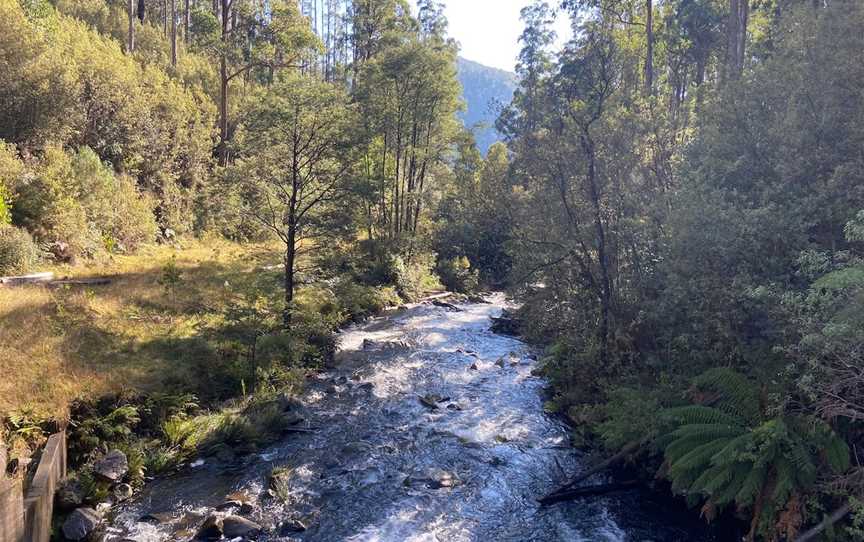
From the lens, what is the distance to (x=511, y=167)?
1538 cm

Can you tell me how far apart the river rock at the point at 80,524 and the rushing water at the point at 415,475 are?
395 mm

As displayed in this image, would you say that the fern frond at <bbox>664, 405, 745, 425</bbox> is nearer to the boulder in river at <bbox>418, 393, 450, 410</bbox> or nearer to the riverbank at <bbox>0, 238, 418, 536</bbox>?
the boulder in river at <bbox>418, 393, 450, 410</bbox>

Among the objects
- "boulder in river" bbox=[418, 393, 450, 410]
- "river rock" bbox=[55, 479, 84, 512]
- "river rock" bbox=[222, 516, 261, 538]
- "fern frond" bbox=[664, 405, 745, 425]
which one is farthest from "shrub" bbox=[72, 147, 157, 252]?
"fern frond" bbox=[664, 405, 745, 425]

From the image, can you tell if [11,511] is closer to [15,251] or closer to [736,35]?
[15,251]

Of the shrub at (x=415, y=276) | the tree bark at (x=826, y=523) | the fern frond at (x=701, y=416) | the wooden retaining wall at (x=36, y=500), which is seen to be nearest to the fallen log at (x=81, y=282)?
the wooden retaining wall at (x=36, y=500)

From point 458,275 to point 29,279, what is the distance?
2151cm

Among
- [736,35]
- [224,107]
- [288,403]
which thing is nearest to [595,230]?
[288,403]

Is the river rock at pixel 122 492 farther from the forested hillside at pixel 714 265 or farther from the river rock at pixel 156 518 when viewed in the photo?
the forested hillside at pixel 714 265

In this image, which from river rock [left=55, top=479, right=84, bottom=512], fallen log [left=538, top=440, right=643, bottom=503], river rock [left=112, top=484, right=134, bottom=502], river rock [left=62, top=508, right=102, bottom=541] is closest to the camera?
river rock [left=62, top=508, right=102, bottom=541]

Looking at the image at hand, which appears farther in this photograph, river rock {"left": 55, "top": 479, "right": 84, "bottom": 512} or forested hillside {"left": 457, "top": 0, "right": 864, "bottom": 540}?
river rock {"left": 55, "top": 479, "right": 84, "bottom": 512}

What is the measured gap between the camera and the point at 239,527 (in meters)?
8.19

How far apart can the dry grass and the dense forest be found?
129mm

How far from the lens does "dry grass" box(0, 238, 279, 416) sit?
10000 millimetres

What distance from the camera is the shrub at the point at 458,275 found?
31.4 m
